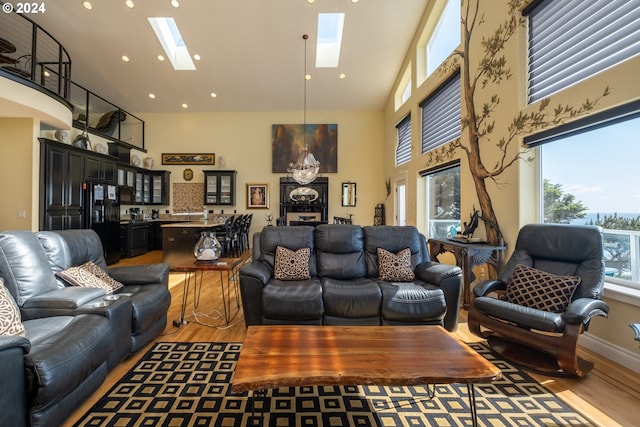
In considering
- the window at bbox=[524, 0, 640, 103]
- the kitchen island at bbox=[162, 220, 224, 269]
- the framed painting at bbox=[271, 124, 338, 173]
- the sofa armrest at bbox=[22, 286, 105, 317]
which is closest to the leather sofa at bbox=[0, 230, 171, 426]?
the sofa armrest at bbox=[22, 286, 105, 317]

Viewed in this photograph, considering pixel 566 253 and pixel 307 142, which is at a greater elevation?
pixel 307 142

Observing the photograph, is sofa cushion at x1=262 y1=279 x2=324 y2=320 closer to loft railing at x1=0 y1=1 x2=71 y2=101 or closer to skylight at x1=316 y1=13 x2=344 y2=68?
loft railing at x1=0 y1=1 x2=71 y2=101

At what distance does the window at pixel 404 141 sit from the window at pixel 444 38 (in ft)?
4.09

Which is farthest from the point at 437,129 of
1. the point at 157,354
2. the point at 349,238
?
the point at 157,354

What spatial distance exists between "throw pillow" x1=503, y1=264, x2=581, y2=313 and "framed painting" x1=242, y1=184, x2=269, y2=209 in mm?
6883

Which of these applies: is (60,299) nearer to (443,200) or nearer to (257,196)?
(443,200)

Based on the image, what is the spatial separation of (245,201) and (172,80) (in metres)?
3.66

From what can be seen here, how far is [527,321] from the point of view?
2.18m

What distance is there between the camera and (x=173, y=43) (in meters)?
6.58

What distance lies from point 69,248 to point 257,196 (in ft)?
19.9

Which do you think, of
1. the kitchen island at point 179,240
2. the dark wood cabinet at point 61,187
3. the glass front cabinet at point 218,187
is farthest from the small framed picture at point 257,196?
the dark wood cabinet at point 61,187

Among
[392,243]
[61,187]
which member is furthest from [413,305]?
[61,187]

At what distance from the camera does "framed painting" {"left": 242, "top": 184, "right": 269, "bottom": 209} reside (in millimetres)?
8492

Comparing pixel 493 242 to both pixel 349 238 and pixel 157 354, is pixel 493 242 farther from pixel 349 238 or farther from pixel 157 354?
pixel 157 354
